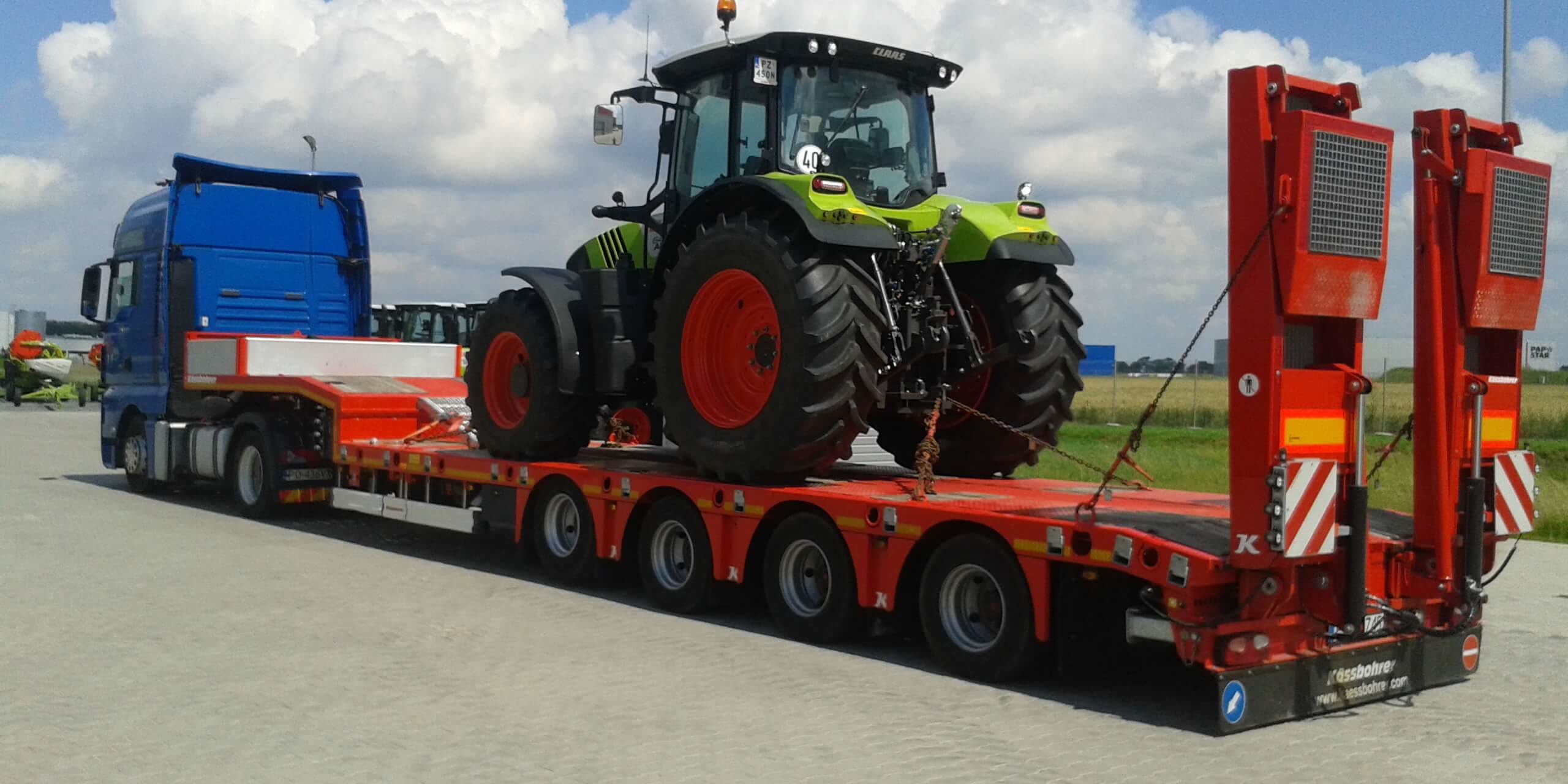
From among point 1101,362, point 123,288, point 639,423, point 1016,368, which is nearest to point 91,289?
point 123,288

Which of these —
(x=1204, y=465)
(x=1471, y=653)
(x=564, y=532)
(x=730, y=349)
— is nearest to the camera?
(x=1471, y=653)

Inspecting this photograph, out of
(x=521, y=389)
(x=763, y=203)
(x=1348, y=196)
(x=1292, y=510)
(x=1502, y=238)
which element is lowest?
(x=1292, y=510)

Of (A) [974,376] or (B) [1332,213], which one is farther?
(A) [974,376]

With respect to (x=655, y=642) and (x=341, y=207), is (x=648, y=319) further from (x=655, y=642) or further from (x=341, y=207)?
(x=341, y=207)

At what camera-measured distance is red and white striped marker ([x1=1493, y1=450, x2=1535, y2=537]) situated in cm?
721

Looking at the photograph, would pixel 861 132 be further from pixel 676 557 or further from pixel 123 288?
pixel 123 288

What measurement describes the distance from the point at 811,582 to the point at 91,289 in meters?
11.7

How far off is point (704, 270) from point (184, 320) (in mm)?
8632

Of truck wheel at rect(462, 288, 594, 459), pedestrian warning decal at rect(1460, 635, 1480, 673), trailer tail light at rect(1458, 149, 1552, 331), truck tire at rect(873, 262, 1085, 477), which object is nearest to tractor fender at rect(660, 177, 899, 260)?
truck tire at rect(873, 262, 1085, 477)

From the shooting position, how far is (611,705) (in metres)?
6.78

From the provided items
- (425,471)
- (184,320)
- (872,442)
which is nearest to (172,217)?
(184,320)

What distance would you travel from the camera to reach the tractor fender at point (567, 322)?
1055 cm

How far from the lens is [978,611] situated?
7.59 m

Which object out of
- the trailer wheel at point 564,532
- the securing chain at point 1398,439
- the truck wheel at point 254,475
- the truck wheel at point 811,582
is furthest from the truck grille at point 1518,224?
the truck wheel at point 254,475
